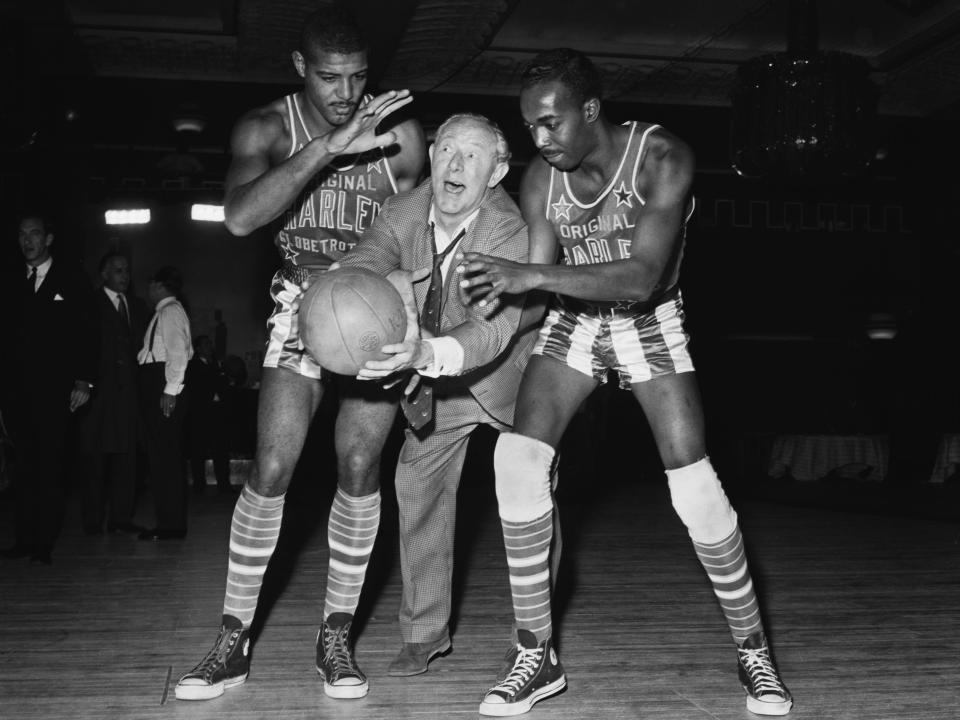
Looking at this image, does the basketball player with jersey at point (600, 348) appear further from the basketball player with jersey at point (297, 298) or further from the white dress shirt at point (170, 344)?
the white dress shirt at point (170, 344)

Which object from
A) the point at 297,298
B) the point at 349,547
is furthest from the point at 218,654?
the point at 297,298

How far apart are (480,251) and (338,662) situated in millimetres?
1125

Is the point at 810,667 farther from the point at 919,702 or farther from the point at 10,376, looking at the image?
the point at 10,376

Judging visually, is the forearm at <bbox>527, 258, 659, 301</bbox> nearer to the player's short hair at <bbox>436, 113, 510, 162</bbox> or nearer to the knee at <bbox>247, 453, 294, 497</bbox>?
the player's short hair at <bbox>436, 113, 510, 162</bbox>

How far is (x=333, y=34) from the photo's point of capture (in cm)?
259

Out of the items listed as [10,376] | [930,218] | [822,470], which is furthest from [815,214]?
[10,376]

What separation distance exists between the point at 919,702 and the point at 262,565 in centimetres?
172

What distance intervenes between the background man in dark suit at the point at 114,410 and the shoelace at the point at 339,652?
11.6ft

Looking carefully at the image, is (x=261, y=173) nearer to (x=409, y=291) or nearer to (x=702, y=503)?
(x=409, y=291)

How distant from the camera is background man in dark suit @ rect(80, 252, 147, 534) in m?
5.68

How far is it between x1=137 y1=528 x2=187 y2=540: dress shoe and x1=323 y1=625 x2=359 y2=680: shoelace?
3.33 metres

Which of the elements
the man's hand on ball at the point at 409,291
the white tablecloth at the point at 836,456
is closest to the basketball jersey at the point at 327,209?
the man's hand on ball at the point at 409,291

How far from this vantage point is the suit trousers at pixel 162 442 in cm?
556

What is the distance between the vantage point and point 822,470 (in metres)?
11.1
